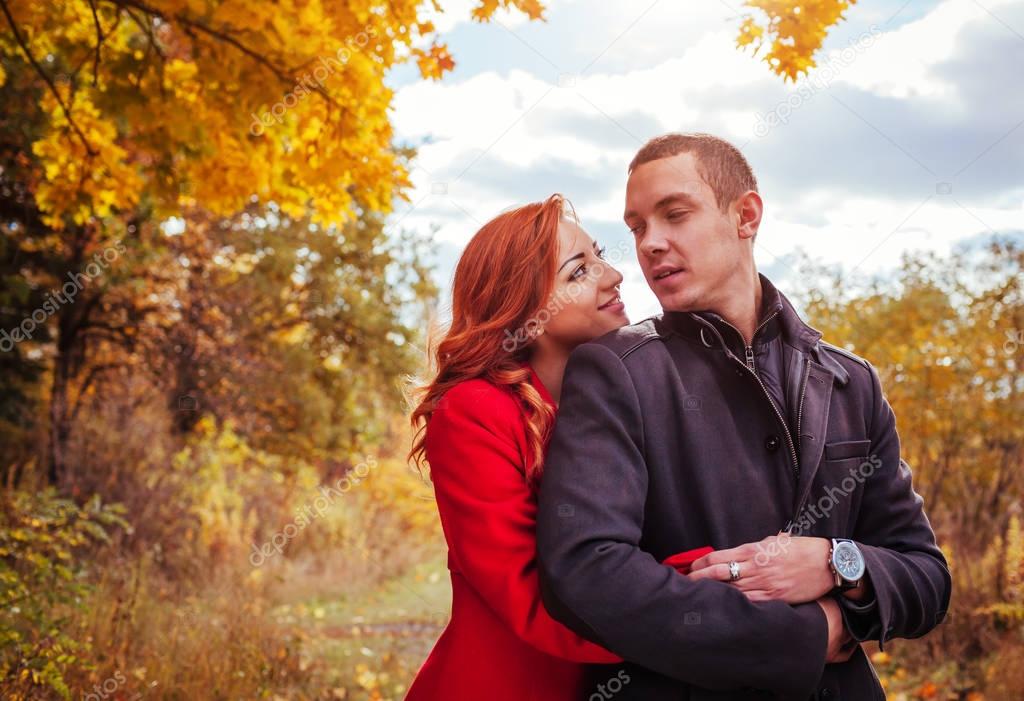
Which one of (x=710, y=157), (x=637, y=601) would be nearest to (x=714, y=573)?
(x=637, y=601)

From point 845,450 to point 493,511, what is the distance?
2.64ft

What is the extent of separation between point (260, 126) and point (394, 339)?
6.00m

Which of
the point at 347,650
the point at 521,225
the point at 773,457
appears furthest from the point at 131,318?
the point at 773,457

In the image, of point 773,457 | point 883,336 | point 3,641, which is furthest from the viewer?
point 883,336

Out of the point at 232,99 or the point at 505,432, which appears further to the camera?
the point at 232,99

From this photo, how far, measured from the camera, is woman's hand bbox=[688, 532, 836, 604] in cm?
176

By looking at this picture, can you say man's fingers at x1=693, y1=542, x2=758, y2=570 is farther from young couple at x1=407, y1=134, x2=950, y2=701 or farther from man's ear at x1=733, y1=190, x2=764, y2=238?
man's ear at x1=733, y1=190, x2=764, y2=238

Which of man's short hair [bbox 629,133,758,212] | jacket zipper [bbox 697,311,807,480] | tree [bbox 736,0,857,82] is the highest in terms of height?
tree [bbox 736,0,857,82]

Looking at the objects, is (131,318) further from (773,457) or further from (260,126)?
(773,457)

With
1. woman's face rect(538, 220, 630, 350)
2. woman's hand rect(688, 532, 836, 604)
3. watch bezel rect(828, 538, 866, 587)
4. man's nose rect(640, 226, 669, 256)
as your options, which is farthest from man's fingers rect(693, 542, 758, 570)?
woman's face rect(538, 220, 630, 350)

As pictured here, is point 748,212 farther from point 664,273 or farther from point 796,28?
point 796,28

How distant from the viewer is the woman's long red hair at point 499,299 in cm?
237

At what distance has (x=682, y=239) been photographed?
215cm

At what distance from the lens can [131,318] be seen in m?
9.71
